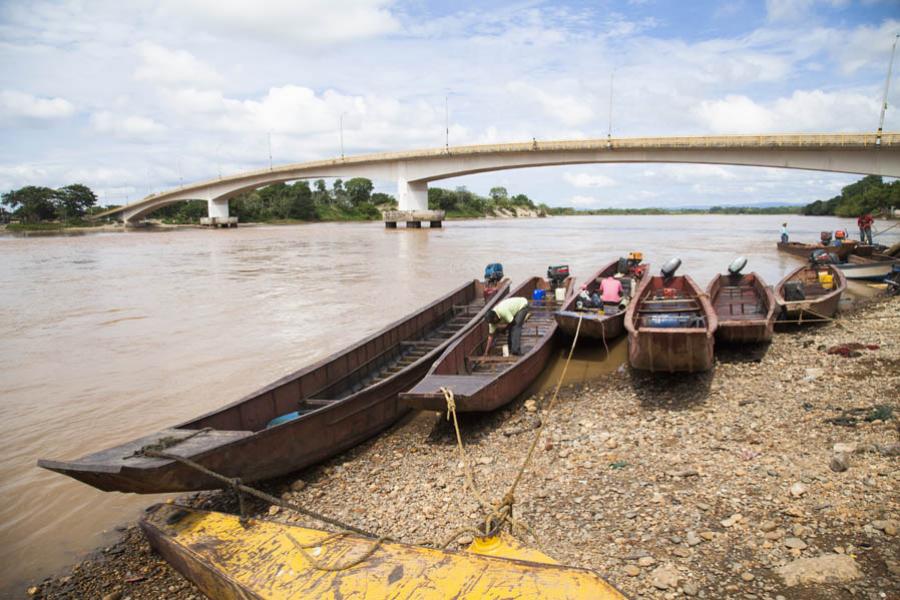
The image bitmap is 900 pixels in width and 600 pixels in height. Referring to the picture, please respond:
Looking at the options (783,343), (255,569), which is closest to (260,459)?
(255,569)

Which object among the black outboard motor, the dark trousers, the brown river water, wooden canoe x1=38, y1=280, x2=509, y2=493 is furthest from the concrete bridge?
wooden canoe x1=38, y1=280, x2=509, y2=493

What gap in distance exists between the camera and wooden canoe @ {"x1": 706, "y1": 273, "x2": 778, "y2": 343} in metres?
8.20

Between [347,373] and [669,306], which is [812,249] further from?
[347,373]

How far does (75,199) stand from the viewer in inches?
3009

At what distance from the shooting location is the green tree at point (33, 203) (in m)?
70.9

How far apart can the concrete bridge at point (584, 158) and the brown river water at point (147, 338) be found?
6519 mm

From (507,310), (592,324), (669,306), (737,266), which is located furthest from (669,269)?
(507,310)

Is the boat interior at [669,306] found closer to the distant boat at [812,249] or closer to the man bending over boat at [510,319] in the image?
the man bending over boat at [510,319]

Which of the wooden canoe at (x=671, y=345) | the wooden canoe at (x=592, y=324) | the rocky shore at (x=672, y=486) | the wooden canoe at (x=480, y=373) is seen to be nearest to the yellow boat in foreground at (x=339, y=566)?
the rocky shore at (x=672, y=486)

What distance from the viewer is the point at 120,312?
1562cm

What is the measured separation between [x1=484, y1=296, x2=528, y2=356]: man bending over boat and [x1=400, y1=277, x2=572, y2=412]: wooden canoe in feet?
0.95

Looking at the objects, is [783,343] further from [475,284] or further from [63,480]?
Result: [63,480]

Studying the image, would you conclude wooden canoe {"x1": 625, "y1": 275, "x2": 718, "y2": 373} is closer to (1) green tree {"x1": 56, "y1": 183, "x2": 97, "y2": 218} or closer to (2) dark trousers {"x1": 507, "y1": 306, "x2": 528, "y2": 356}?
(2) dark trousers {"x1": 507, "y1": 306, "x2": 528, "y2": 356}

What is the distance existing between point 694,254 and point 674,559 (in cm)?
2959
